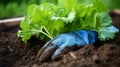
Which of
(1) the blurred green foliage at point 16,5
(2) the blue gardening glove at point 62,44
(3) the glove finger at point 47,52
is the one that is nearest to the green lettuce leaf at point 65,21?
(2) the blue gardening glove at point 62,44

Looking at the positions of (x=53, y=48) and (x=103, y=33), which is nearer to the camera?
(x=53, y=48)

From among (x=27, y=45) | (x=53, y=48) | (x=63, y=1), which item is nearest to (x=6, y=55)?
(x=27, y=45)

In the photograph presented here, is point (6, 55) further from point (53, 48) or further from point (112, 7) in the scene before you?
point (112, 7)

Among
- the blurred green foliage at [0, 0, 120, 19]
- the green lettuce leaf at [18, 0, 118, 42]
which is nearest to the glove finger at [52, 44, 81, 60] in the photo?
the green lettuce leaf at [18, 0, 118, 42]

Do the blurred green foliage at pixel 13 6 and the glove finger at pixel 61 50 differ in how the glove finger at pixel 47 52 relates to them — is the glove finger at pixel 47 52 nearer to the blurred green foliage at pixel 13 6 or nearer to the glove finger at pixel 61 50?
the glove finger at pixel 61 50

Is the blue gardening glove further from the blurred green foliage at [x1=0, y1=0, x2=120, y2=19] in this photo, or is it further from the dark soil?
the blurred green foliage at [x1=0, y1=0, x2=120, y2=19]

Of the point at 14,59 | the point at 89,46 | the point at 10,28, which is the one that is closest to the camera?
the point at 89,46

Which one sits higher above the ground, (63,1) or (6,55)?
(63,1)
